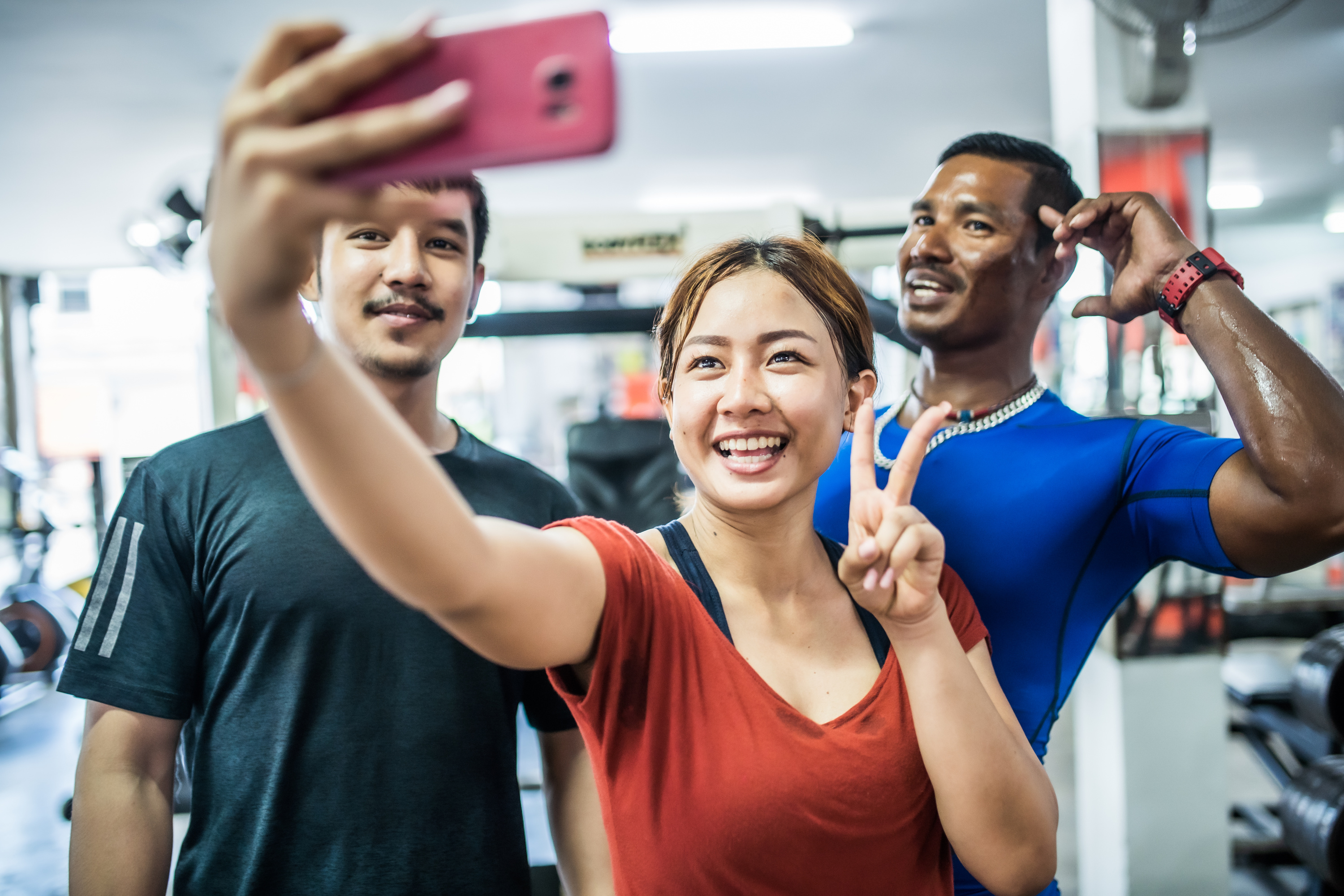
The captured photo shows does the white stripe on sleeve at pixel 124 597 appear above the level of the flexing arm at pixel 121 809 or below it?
above

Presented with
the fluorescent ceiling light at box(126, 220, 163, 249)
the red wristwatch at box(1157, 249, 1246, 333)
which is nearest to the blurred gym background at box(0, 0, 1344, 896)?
the fluorescent ceiling light at box(126, 220, 163, 249)

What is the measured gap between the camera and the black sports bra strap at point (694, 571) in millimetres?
920

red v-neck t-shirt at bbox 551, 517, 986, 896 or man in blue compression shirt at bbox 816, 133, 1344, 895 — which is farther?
man in blue compression shirt at bbox 816, 133, 1344, 895

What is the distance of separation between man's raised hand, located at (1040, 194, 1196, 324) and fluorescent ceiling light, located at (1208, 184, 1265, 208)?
7693mm

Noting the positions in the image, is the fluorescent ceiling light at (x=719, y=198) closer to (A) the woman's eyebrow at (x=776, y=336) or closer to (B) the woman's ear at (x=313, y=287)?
(B) the woman's ear at (x=313, y=287)

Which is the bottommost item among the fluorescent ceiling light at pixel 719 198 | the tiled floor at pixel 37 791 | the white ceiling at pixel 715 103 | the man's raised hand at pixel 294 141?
the tiled floor at pixel 37 791

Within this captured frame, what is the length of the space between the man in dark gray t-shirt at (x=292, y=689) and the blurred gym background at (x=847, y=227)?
27 cm

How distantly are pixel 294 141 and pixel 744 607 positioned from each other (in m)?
0.69

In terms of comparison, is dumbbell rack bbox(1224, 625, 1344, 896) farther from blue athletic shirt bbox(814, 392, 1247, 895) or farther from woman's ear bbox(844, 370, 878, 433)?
woman's ear bbox(844, 370, 878, 433)

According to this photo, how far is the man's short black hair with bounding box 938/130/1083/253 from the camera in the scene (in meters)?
1.37

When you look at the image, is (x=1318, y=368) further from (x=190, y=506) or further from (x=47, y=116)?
(x=47, y=116)

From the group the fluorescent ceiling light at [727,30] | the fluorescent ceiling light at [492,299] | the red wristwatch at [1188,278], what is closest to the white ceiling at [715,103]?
the fluorescent ceiling light at [727,30]

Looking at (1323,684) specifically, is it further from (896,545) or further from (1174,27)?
(896,545)

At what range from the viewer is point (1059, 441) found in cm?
131
